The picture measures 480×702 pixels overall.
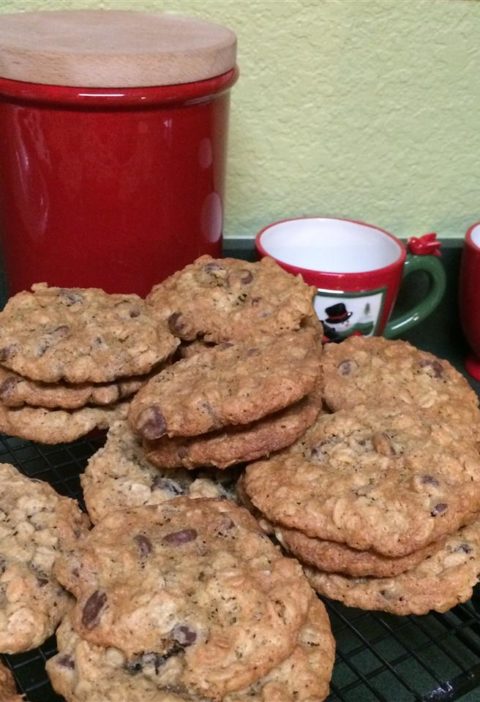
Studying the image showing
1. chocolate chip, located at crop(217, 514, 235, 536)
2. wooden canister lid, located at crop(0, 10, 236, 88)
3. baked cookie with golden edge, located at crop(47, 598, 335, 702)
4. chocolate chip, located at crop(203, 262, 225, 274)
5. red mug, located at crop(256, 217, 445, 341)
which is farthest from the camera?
red mug, located at crop(256, 217, 445, 341)

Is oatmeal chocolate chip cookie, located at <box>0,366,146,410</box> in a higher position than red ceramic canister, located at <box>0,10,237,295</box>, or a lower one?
lower

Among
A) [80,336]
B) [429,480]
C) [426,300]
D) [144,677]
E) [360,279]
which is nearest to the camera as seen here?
[144,677]

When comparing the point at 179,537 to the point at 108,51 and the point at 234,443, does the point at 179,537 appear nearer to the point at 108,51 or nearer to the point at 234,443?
the point at 234,443

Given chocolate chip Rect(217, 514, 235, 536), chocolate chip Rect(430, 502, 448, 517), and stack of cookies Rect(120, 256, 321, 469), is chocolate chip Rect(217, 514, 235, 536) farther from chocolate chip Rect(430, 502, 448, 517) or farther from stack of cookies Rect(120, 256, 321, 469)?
chocolate chip Rect(430, 502, 448, 517)

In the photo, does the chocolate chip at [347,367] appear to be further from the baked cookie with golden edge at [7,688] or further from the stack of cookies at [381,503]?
the baked cookie with golden edge at [7,688]

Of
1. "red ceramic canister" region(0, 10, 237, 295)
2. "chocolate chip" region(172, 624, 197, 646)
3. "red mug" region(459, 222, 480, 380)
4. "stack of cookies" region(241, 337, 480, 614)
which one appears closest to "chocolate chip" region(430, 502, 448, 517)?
"stack of cookies" region(241, 337, 480, 614)

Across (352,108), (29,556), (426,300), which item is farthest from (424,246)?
(29,556)

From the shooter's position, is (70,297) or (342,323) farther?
(342,323)

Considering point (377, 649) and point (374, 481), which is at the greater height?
point (374, 481)
